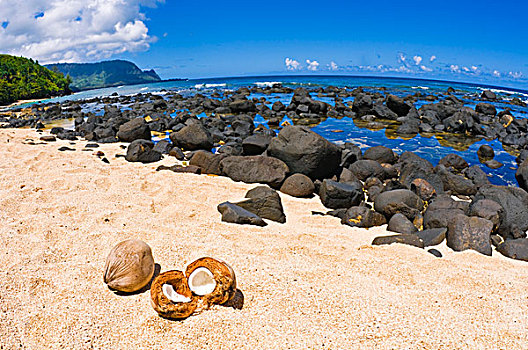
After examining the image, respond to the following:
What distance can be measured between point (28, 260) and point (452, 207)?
5.63 meters

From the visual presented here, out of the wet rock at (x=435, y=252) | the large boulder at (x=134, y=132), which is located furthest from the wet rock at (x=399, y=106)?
the wet rock at (x=435, y=252)

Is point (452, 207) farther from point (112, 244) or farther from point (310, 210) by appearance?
point (112, 244)

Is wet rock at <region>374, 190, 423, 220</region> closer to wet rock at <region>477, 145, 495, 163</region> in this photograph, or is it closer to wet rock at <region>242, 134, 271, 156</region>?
wet rock at <region>242, 134, 271, 156</region>

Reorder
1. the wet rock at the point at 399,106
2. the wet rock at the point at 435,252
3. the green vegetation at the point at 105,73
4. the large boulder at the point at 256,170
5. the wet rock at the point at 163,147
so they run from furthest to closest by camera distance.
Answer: the green vegetation at the point at 105,73
the wet rock at the point at 399,106
the wet rock at the point at 163,147
the large boulder at the point at 256,170
the wet rock at the point at 435,252

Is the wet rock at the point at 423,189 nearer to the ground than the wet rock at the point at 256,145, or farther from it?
nearer to the ground

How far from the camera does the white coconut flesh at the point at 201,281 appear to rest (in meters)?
2.30

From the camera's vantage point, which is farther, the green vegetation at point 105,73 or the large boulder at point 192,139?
the green vegetation at point 105,73

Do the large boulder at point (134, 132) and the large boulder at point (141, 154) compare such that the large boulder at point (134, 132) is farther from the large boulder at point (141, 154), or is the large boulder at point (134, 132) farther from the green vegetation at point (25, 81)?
the green vegetation at point (25, 81)

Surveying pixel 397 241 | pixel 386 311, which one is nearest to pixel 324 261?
pixel 386 311

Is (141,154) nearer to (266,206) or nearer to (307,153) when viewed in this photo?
(307,153)

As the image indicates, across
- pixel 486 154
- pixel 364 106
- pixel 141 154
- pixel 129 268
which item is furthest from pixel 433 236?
pixel 364 106

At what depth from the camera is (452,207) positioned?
518 cm

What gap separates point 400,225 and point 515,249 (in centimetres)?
135

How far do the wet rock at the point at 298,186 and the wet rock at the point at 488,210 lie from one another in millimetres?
2604
